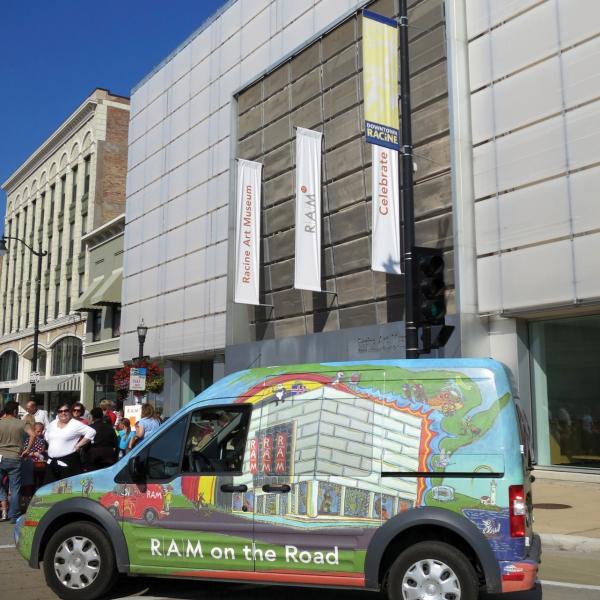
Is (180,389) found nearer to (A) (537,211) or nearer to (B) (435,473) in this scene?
(A) (537,211)

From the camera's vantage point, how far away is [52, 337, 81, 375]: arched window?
43.2 metres

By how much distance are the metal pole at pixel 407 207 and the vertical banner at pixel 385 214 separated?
7133 mm

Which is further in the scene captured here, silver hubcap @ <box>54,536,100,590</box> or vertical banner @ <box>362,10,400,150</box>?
vertical banner @ <box>362,10,400,150</box>

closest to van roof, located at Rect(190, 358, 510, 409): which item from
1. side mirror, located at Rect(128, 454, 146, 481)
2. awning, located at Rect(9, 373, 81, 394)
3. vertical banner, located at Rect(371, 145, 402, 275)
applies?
side mirror, located at Rect(128, 454, 146, 481)

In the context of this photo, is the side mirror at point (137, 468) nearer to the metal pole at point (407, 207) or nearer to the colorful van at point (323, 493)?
the colorful van at point (323, 493)

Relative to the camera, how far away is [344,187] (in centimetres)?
2188

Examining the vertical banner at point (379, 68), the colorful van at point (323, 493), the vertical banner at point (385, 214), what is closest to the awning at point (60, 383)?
the vertical banner at point (385, 214)

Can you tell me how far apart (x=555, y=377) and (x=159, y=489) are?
1305 centimetres

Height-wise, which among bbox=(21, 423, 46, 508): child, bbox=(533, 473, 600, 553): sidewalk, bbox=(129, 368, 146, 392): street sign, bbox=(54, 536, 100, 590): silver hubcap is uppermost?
bbox=(129, 368, 146, 392): street sign

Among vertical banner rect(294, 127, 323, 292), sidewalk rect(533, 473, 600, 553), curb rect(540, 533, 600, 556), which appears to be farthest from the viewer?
vertical banner rect(294, 127, 323, 292)

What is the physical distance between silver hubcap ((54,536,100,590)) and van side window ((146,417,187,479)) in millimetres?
867

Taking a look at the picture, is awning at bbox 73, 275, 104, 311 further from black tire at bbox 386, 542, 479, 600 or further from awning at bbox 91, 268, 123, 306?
black tire at bbox 386, 542, 479, 600

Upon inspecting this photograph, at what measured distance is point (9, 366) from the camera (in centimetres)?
5716

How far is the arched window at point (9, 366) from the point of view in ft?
182
